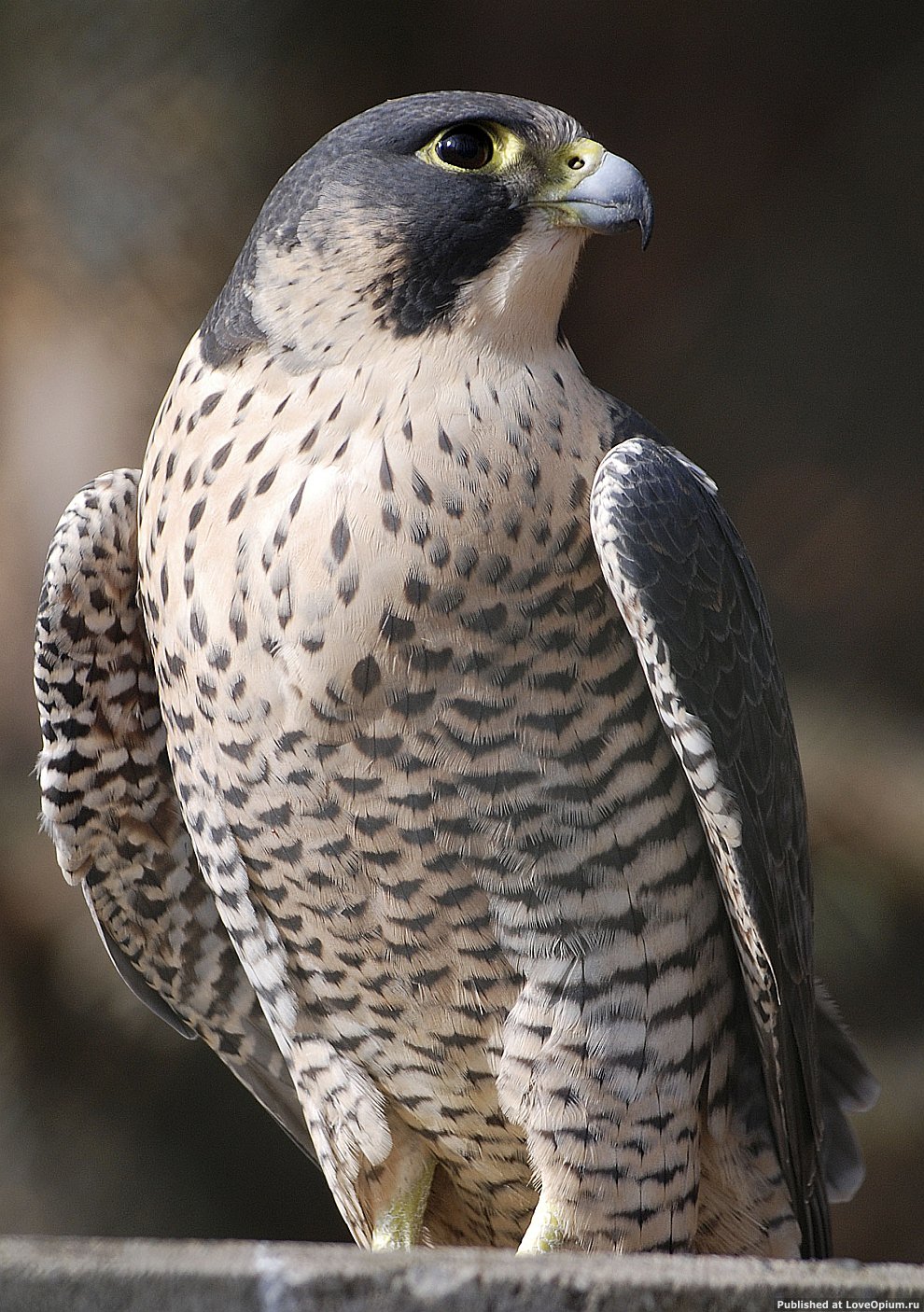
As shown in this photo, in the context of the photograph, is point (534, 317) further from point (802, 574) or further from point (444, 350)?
point (802, 574)

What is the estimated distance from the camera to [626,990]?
181cm

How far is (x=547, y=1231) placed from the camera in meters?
1.90

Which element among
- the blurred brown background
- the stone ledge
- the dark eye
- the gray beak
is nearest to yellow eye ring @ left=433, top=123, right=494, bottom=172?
the dark eye

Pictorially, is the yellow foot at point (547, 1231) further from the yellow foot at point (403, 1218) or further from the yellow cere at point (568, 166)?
the yellow cere at point (568, 166)

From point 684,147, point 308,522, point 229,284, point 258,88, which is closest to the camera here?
point 308,522

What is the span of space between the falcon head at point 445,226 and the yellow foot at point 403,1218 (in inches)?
49.9

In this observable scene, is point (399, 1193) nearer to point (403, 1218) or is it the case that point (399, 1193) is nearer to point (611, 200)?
point (403, 1218)

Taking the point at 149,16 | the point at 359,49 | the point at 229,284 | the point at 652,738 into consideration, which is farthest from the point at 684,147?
the point at 652,738

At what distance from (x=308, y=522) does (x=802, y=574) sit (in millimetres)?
2333

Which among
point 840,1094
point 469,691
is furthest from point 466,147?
point 840,1094

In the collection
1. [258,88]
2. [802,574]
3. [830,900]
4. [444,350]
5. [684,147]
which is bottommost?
[830,900]

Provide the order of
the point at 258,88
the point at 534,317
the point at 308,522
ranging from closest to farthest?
the point at 308,522 < the point at 534,317 < the point at 258,88

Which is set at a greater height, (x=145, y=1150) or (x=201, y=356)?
(x=201, y=356)

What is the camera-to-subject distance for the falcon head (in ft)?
5.76
